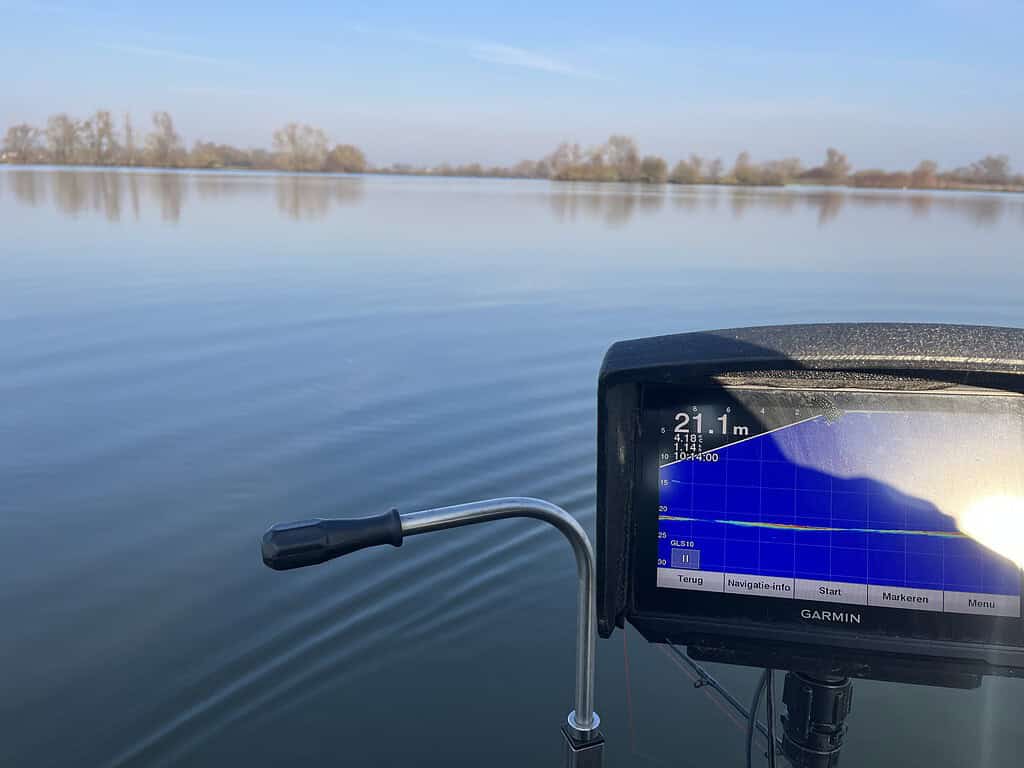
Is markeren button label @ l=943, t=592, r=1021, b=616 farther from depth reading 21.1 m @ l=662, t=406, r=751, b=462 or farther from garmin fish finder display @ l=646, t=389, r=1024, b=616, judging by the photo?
depth reading 21.1 m @ l=662, t=406, r=751, b=462

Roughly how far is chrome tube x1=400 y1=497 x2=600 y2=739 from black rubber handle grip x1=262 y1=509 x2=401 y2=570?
3cm

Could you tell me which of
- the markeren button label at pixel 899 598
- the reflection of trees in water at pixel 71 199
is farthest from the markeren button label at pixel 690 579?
the reflection of trees in water at pixel 71 199

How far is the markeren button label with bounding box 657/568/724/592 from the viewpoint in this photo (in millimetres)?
1374

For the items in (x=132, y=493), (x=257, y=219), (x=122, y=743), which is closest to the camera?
(x=122, y=743)

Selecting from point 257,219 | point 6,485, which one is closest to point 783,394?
point 6,485

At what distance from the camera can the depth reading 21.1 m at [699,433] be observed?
4.42 ft

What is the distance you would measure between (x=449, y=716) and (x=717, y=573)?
78.7 inches

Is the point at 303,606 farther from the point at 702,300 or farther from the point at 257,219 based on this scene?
the point at 257,219

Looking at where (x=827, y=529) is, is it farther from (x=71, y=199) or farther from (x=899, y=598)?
(x=71, y=199)

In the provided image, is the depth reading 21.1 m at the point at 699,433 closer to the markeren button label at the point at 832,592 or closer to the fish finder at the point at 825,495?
the fish finder at the point at 825,495

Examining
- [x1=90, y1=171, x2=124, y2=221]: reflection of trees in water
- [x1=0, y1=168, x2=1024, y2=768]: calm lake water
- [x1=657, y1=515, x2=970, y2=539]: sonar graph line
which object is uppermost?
[x1=90, y1=171, x2=124, y2=221]: reflection of trees in water

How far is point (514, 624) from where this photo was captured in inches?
149

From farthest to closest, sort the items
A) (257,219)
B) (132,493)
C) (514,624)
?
(257,219) < (132,493) < (514,624)

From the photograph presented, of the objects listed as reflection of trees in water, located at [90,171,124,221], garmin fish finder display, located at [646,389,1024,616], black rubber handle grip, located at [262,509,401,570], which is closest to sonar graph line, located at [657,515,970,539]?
garmin fish finder display, located at [646,389,1024,616]
